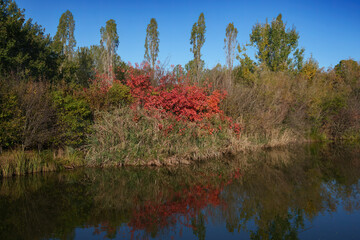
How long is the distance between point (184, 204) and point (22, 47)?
Result: 20374 millimetres

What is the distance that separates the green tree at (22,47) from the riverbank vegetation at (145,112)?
0.27 feet

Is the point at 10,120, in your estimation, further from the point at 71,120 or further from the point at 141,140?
the point at 141,140

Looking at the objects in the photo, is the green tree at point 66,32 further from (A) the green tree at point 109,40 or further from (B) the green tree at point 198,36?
(B) the green tree at point 198,36

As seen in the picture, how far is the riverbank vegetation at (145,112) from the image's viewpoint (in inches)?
431

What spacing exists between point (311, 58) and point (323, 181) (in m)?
23.6

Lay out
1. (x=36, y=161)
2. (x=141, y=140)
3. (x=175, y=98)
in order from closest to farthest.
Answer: (x=36, y=161), (x=141, y=140), (x=175, y=98)

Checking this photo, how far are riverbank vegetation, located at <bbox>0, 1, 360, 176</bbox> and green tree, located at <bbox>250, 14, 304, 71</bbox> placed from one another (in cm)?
380

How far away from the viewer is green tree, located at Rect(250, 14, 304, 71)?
30000 mm

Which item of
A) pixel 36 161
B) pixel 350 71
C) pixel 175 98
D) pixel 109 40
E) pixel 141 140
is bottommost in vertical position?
pixel 36 161

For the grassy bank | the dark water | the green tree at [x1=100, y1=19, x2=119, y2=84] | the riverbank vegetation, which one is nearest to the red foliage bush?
the riverbank vegetation

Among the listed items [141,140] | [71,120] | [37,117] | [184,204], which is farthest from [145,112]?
[184,204]

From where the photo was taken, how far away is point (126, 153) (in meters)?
11.6

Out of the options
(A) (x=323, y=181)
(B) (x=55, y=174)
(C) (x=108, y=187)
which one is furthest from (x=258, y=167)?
(B) (x=55, y=174)

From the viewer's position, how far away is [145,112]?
12789 millimetres
